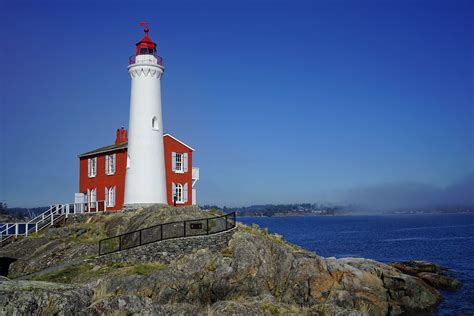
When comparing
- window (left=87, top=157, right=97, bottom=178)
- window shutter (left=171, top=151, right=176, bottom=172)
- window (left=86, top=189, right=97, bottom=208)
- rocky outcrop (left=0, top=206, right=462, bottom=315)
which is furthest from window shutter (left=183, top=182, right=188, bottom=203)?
rocky outcrop (left=0, top=206, right=462, bottom=315)

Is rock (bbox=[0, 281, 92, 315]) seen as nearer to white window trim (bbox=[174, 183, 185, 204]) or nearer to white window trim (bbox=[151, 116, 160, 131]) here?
white window trim (bbox=[151, 116, 160, 131])

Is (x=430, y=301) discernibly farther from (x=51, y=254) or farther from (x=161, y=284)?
(x=51, y=254)

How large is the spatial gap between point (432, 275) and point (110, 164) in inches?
1036

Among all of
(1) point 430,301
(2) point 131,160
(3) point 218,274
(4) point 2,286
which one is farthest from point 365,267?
(4) point 2,286

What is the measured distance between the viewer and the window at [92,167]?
140 ft

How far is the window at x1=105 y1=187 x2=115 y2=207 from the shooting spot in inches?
1562

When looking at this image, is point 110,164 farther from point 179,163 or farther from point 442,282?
point 442,282

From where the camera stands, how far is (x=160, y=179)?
36.7 metres

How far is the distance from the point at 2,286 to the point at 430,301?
78.0 ft

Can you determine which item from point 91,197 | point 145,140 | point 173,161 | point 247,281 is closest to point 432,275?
point 247,281

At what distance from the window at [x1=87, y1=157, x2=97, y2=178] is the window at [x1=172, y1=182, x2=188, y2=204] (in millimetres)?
7590

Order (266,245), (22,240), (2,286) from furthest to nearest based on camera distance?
(22,240) < (266,245) < (2,286)

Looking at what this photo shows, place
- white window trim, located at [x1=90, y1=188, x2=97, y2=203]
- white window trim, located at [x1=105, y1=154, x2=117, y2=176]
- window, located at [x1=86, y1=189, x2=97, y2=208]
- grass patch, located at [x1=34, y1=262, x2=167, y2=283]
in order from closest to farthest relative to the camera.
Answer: grass patch, located at [x1=34, y1=262, x2=167, y2=283]
white window trim, located at [x1=105, y1=154, x2=117, y2=176]
window, located at [x1=86, y1=189, x2=97, y2=208]
white window trim, located at [x1=90, y1=188, x2=97, y2=203]

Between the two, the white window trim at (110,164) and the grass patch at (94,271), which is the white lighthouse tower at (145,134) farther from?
the grass patch at (94,271)
